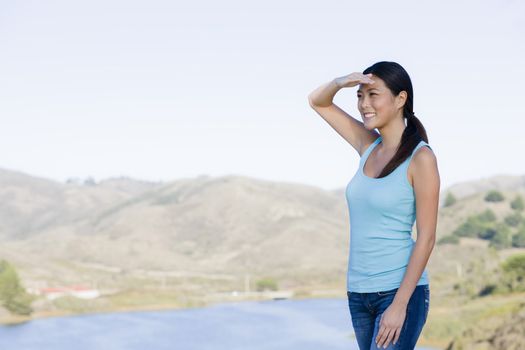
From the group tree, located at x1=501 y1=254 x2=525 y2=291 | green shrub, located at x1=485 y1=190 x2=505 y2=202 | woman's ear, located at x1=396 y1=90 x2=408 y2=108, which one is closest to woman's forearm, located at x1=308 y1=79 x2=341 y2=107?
woman's ear, located at x1=396 y1=90 x2=408 y2=108

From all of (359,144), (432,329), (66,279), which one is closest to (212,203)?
(66,279)

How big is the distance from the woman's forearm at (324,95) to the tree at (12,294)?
29.8 m

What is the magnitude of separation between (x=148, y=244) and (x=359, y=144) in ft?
225

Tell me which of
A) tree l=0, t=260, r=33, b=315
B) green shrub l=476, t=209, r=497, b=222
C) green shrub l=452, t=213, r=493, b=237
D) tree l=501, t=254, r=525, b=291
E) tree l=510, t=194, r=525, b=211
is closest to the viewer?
tree l=501, t=254, r=525, b=291

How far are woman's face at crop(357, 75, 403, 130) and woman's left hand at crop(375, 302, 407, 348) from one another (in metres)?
0.62

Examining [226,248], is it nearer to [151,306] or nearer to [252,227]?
[252,227]

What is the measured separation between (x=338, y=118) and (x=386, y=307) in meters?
0.85

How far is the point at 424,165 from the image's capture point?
106 inches

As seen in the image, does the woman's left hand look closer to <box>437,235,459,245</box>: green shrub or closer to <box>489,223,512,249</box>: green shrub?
<box>489,223,512,249</box>: green shrub

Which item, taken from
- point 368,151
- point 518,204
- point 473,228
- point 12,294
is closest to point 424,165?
point 368,151

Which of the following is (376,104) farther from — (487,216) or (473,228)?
(487,216)

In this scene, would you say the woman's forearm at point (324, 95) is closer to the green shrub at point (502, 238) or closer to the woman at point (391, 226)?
the woman at point (391, 226)

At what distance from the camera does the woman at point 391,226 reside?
2686 mm

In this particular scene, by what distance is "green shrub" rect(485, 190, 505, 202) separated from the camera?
5866 cm
